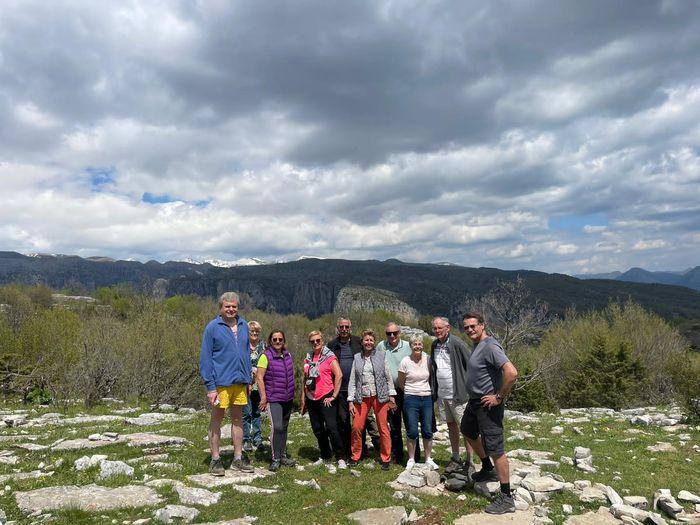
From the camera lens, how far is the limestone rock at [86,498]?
632 centimetres

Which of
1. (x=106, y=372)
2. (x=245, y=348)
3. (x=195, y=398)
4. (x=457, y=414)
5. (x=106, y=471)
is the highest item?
(x=245, y=348)

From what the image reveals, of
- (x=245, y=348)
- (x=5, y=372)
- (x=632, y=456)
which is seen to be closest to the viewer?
(x=245, y=348)

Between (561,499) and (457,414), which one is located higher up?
(457,414)

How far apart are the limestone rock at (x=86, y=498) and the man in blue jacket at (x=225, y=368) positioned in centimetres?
142

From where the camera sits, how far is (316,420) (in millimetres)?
9250

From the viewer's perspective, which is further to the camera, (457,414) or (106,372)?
(106,372)

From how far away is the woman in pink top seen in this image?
8.86m

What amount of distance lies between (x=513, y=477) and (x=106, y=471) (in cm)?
740

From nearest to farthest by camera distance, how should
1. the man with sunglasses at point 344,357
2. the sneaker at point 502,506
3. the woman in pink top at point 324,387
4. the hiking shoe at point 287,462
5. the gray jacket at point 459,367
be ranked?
the sneaker at point 502,506
the gray jacket at point 459,367
the hiking shoe at point 287,462
the woman in pink top at point 324,387
the man with sunglasses at point 344,357

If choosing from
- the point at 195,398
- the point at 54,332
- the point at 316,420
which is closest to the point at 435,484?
the point at 316,420

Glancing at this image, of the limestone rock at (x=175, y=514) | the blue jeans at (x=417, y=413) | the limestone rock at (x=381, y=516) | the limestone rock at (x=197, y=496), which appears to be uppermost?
the blue jeans at (x=417, y=413)

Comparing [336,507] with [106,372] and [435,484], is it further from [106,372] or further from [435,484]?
[106,372]

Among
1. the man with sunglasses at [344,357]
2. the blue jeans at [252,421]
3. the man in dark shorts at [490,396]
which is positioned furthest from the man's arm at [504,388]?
the blue jeans at [252,421]

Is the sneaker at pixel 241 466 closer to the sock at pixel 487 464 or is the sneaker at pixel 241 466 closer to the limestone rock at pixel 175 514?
the limestone rock at pixel 175 514
